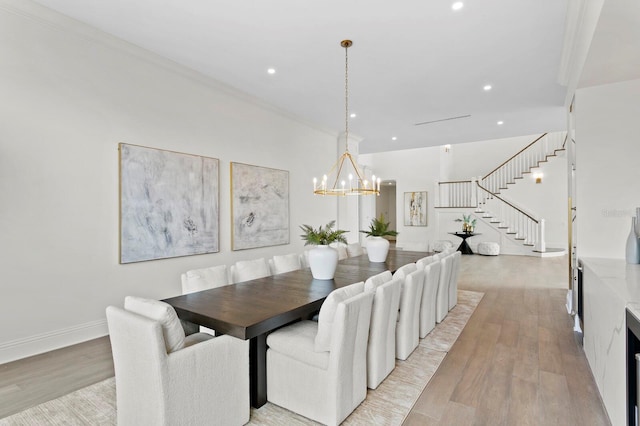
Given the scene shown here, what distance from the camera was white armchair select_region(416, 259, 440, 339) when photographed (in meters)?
3.29

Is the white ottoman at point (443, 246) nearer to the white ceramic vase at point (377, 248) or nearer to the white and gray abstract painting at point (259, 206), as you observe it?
the white ceramic vase at point (377, 248)

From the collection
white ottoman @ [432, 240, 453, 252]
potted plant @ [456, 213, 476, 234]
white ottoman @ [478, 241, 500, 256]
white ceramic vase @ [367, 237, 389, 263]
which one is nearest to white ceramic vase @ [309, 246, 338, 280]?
white ceramic vase @ [367, 237, 389, 263]

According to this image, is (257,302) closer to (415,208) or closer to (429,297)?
(429,297)

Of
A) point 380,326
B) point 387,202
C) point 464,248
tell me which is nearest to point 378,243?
point 380,326

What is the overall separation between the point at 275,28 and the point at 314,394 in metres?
3.33

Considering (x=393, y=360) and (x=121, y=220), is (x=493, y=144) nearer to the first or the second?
(x=393, y=360)

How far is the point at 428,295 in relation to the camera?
11.2 ft

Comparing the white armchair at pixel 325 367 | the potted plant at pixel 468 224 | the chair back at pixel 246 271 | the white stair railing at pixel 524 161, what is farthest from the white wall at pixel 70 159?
the white stair railing at pixel 524 161

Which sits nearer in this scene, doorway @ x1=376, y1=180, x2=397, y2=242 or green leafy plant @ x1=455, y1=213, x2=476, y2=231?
green leafy plant @ x1=455, y1=213, x2=476, y2=231

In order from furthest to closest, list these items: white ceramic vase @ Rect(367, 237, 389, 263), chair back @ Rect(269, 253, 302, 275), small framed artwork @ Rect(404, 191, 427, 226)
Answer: small framed artwork @ Rect(404, 191, 427, 226) < white ceramic vase @ Rect(367, 237, 389, 263) < chair back @ Rect(269, 253, 302, 275)

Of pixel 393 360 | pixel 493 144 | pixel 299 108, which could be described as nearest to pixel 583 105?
pixel 393 360

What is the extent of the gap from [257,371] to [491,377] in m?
1.88

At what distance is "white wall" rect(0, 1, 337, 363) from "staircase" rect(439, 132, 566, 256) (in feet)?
31.5

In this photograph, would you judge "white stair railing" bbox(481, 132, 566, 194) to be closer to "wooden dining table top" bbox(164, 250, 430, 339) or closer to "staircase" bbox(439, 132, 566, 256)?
"staircase" bbox(439, 132, 566, 256)
